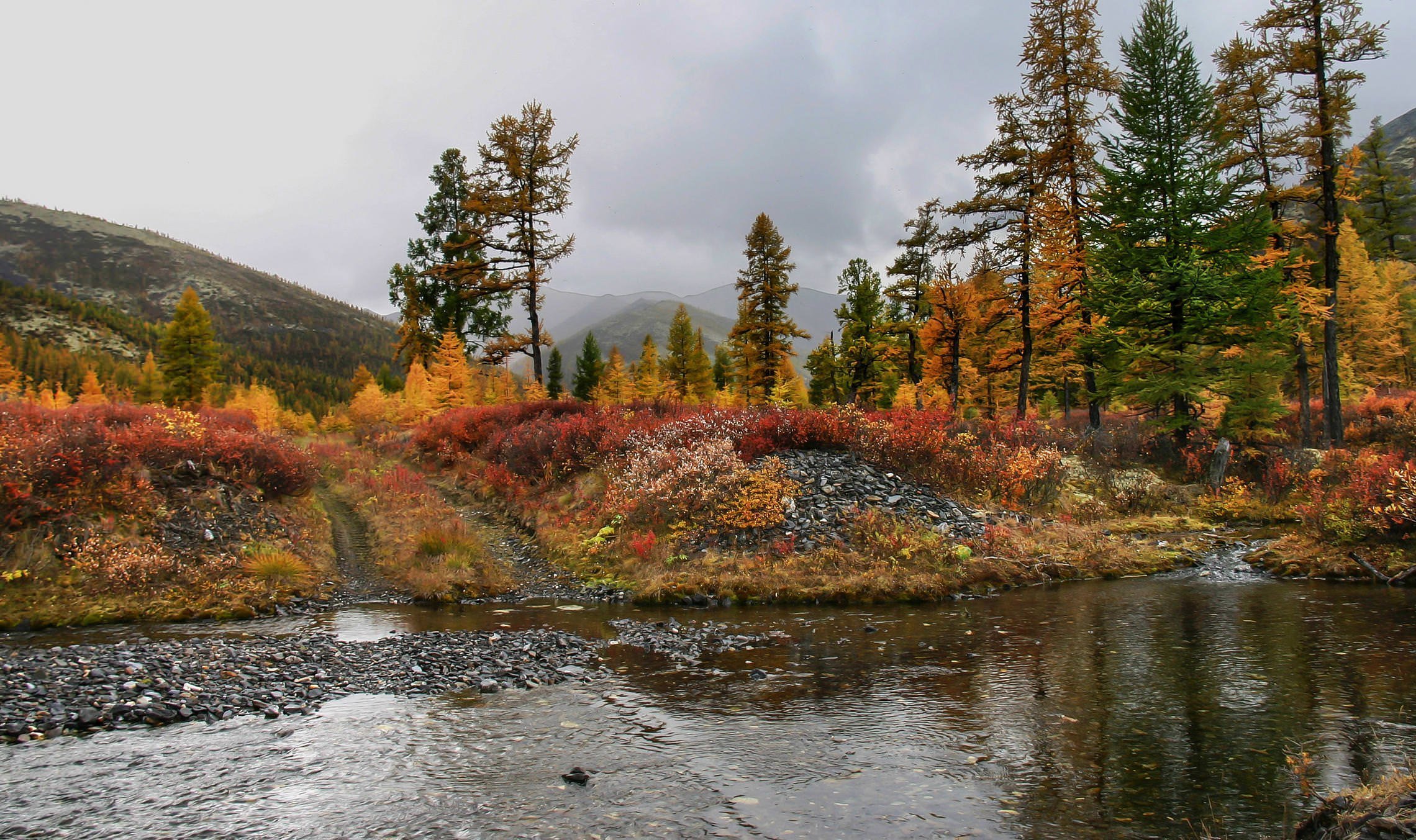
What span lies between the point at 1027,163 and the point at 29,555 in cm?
3351

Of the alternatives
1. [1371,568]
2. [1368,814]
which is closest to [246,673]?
[1368,814]

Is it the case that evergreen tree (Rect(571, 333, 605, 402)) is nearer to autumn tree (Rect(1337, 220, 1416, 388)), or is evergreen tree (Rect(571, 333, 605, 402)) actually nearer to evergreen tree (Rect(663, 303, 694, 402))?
evergreen tree (Rect(663, 303, 694, 402))

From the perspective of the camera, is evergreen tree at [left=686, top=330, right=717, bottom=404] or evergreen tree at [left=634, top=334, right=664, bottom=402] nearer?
evergreen tree at [left=634, top=334, right=664, bottom=402]

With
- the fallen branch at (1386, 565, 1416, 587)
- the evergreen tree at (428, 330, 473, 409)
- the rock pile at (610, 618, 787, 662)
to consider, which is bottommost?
the rock pile at (610, 618, 787, 662)

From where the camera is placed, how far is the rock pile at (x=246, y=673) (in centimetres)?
723

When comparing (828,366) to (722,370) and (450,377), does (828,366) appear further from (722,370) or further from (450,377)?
(722,370)

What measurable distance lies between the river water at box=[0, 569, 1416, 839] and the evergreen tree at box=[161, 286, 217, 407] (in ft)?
155

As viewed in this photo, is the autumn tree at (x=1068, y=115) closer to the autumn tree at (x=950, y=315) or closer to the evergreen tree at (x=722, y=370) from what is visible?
the autumn tree at (x=950, y=315)

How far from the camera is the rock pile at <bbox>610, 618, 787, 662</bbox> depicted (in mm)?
10312

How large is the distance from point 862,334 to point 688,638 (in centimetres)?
3455

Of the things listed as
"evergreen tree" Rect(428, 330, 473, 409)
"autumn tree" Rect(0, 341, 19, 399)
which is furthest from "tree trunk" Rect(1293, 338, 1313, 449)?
"autumn tree" Rect(0, 341, 19, 399)

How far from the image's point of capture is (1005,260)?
91.9 feet

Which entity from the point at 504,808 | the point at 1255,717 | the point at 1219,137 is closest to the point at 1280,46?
the point at 1219,137

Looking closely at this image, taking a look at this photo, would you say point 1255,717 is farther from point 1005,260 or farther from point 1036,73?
point 1036,73
